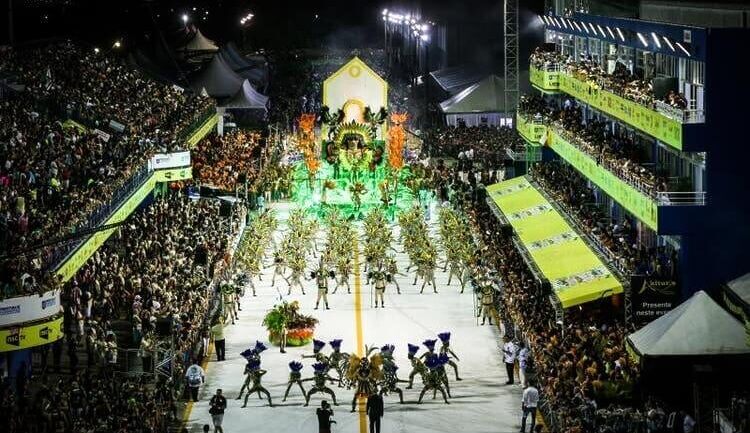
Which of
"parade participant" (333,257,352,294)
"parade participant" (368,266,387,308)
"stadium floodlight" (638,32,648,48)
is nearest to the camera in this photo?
"stadium floodlight" (638,32,648,48)

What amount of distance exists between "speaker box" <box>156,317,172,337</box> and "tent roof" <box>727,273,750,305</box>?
12783 millimetres

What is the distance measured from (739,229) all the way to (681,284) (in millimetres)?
1784

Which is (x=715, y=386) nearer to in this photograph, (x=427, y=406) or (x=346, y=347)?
(x=427, y=406)

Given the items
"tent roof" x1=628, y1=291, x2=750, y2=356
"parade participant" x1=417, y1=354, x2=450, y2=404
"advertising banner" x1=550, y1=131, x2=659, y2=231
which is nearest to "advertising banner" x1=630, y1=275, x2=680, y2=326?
"advertising banner" x1=550, y1=131, x2=659, y2=231

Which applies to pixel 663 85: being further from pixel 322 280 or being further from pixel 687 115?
pixel 322 280

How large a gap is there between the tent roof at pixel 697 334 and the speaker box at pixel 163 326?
1108cm

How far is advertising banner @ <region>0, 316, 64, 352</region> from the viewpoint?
31.8 m

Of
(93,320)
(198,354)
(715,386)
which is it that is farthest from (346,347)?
(715,386)

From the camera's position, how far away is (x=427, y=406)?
34.7 meters

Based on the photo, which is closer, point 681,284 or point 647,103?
point 681,284

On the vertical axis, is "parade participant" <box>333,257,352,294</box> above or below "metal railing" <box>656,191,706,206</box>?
below

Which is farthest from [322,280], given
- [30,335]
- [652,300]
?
[30,335]

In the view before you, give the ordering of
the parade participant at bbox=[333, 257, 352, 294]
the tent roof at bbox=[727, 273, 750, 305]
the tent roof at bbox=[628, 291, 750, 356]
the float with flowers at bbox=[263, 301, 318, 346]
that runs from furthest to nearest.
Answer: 1. the parade participant at bbox=[333, 257, 352, 294]
2. the float with flowers at bbox=[263, 301, 318, 346]
3. the tent roof at bbox=[727, 273, 750, 305]
4. the tent roof at bbox=[628, 291, 750, 356]

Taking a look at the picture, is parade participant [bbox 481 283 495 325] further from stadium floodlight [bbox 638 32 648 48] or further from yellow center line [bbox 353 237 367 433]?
stadium floodlight [bbox 638 32 648 48]
